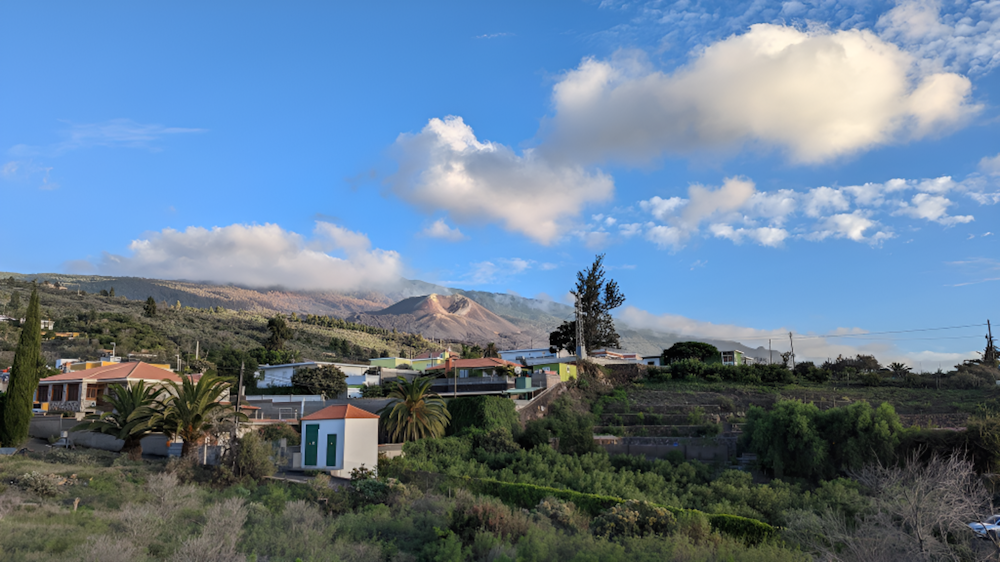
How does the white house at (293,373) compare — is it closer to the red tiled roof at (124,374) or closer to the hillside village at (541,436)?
the hillside village at (541,436)

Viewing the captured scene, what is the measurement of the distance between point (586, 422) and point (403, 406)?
1020 centimetres

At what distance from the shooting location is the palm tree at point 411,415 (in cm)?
3362

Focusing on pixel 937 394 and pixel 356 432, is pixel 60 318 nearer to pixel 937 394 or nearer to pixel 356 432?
pixel 356 432

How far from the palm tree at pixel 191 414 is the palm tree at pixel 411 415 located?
866 centimetres

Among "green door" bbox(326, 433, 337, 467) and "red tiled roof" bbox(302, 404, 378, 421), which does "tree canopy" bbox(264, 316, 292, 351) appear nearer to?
"red tiled roof" bbox(302, 404, 378, 421)

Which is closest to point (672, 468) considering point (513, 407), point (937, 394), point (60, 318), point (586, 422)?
point (586, 422)

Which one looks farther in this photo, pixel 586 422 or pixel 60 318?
pixel 60 318

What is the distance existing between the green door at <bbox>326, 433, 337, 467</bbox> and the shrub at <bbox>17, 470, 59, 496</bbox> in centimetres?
1084

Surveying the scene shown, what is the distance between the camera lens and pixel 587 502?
21.0 metres

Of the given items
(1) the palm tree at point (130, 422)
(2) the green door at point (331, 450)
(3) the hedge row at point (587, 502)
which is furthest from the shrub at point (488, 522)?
(1) the palm tree at point (130, 422)

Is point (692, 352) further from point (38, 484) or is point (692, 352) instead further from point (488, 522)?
point (38, 484)

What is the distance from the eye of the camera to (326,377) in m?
46.8

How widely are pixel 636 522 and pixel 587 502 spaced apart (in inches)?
143

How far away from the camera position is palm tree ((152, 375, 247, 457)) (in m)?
26.5
